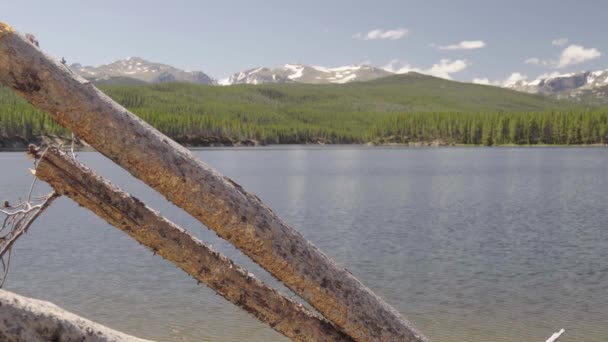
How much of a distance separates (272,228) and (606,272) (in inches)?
803

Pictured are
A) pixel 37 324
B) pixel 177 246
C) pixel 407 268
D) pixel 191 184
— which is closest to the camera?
pixel 37 324

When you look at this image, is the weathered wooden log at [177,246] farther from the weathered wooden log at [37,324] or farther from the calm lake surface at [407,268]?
the calm lake surface at [407,268]

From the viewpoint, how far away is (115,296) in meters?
18.4

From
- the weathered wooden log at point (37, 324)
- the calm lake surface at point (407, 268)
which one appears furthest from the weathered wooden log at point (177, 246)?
the calm lake surface at point (407, 268)

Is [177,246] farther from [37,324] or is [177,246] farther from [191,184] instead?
[37,324]

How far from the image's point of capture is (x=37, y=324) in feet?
15.4

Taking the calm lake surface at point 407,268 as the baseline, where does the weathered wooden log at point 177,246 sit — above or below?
above

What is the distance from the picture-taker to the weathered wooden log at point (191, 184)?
4.59 meters

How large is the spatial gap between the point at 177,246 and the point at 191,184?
2.26ft

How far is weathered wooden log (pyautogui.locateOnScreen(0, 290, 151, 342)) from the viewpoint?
4.57 meters

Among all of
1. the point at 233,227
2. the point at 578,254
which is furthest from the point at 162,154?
the point at 578,254

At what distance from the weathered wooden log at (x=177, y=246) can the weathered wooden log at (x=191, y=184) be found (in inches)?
11.8

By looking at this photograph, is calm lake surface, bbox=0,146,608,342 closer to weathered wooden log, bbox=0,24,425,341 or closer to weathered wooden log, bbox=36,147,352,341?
weathered wooden log, bbox=36,147,352,341

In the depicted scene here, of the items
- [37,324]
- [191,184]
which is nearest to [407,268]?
[191,184]
